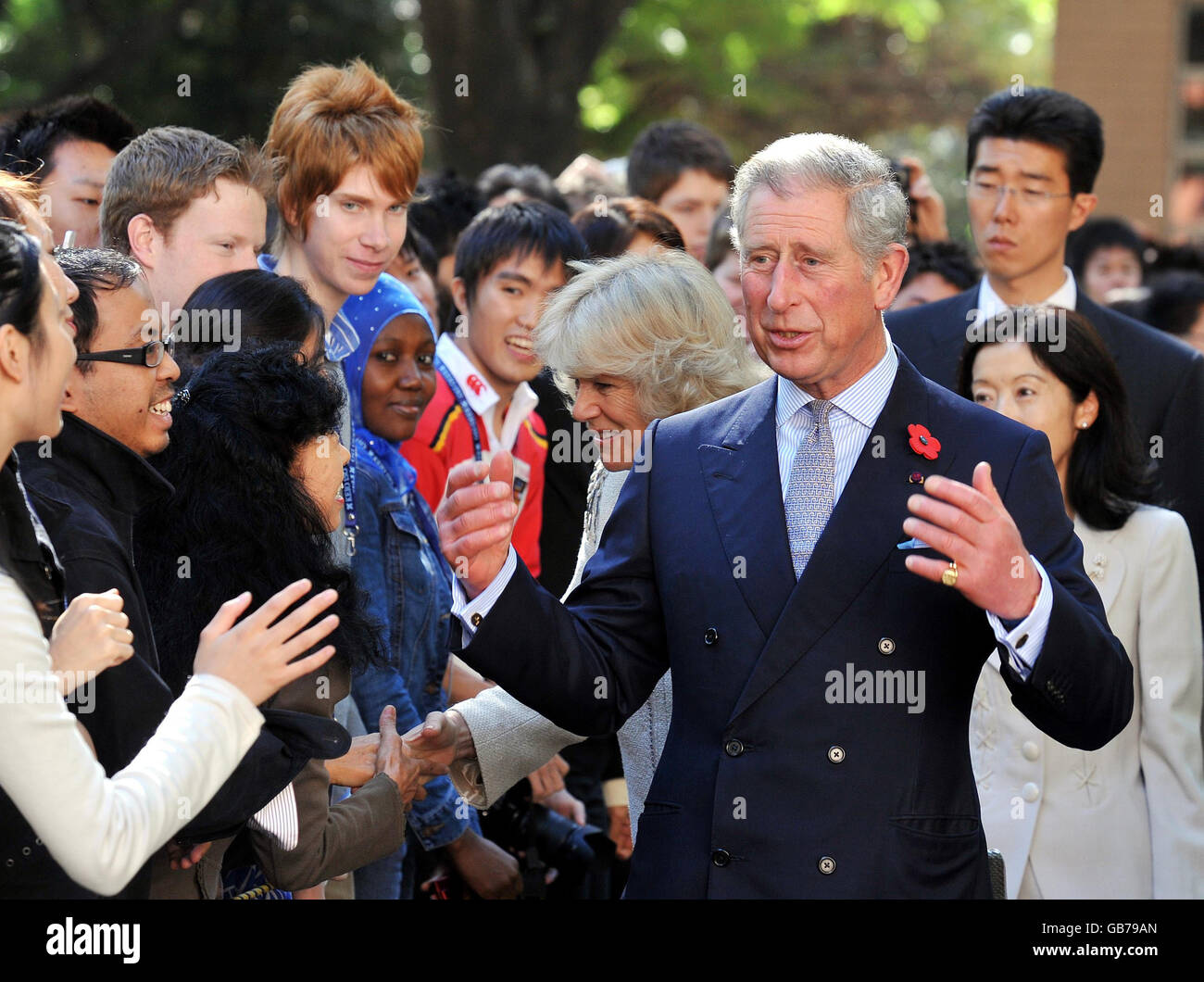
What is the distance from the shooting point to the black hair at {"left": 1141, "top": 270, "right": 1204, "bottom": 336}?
757 centimetres

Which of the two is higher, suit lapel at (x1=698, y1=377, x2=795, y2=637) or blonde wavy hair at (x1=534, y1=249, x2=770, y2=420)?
blonde wavy hair at (x1=534, y1=249, x2=770, y2=420)

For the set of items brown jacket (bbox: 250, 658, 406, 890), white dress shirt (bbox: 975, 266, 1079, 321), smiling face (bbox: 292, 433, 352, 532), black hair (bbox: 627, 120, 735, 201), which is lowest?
brown jacket (bbox: 250, 658, 406, 890)

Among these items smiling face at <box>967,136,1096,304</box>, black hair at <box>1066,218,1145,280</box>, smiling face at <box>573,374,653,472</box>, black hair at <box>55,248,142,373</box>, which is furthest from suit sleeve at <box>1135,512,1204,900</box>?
black hair at <box>1066,218,1145,280</box>

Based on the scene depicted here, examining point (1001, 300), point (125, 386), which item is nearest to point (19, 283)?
point (125, 386)

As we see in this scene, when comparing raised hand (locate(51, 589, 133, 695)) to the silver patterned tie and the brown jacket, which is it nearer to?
the brown jacket

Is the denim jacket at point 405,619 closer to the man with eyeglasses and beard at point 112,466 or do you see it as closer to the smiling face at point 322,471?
the smiling face at point 322,471

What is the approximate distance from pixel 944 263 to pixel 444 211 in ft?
7.23

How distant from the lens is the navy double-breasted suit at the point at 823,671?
9.70ft

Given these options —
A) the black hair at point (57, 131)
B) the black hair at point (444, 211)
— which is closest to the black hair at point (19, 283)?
the black hair at point (57, 131)

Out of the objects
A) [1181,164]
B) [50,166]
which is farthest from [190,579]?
[1181,164]

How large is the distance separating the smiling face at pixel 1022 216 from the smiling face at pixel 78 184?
2986mm

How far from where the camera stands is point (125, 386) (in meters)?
3.25

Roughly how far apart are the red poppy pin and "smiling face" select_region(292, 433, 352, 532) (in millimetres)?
1294
